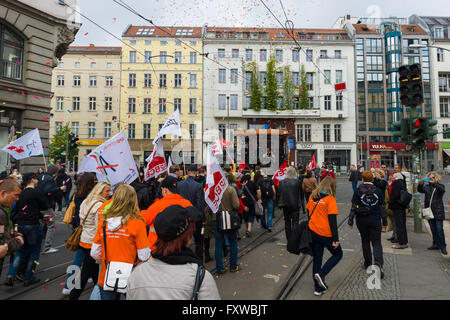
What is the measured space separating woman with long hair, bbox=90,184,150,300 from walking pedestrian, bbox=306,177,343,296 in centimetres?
259

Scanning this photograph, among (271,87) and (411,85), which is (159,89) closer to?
(271,87)

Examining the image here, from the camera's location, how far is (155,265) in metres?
1.82

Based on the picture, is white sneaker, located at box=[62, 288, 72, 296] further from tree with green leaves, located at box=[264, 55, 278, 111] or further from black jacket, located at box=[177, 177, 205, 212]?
tree with green leaves, located at box=[264, 55, 278, 111]

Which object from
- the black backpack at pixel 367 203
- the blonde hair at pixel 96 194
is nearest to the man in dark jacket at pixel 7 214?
the blonde hair at pixel 96 194

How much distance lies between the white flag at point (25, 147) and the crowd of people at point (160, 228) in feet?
5.56

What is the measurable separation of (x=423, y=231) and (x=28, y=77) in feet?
58.9

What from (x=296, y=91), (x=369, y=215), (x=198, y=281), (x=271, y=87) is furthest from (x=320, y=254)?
(x=296, y=91)

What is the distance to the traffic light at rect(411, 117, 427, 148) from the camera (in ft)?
25.5

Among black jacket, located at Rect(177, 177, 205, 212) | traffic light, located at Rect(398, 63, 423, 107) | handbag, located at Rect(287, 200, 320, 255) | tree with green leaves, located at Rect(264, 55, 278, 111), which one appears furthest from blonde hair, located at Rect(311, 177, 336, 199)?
tree with green leaves, located at Rect(264, 55, 278, 111)

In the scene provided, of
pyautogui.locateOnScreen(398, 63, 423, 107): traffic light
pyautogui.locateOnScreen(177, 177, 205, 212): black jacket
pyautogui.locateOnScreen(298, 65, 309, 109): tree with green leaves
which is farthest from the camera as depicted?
pyautogui.locateOnScreen(298, 65, 309, 109): tree with green leaves

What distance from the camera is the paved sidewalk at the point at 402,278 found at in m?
4.18

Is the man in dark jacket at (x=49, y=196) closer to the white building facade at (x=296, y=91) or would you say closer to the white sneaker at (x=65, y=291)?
the white sneaker at (x=65, y=291)

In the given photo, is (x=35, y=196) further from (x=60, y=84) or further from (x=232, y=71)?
(x=60, y=84)

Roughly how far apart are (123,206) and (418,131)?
26.1 ft
